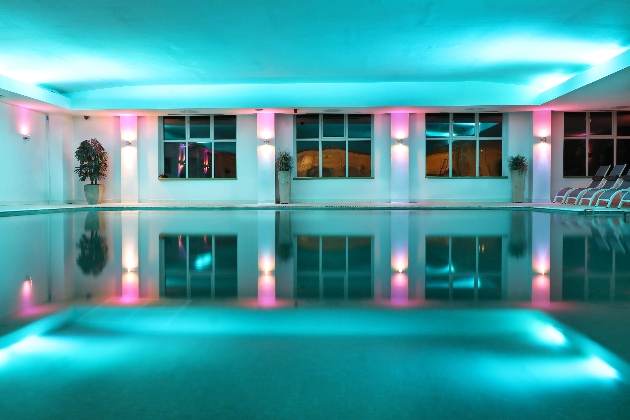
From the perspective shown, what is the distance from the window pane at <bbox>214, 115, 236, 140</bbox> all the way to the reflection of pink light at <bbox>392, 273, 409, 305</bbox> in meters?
13.7

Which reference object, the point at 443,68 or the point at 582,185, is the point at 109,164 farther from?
the point at 582,185

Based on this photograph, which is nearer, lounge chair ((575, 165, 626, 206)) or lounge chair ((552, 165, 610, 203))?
lounge chair ((575, 165, 626, 206))

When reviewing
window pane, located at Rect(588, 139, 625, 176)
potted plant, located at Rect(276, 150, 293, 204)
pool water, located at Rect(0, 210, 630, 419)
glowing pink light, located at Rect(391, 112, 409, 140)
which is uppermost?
glowing pink light, located at Rect(391, 112, 409, 140)

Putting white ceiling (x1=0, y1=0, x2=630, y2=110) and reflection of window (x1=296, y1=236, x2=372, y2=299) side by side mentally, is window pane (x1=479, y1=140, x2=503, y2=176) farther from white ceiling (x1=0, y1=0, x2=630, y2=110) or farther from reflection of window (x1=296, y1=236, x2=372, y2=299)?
reflection of window (x1=296, y1=236, x2=372, y2=299)

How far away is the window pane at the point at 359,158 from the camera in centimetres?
1691

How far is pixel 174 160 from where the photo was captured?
1719 cm

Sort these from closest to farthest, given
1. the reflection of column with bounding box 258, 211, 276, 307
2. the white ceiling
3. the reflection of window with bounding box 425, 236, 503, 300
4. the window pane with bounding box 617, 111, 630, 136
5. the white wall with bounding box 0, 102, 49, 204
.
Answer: the reflection of column with bounding box 258, 211, 276, 307, the reflection of window with bounding box 425, 236, 503, 300, the white ceiling, the white wall with bounding box 0, 102, 49, 204, the window pane with bounding box 617, 111, 630, 136

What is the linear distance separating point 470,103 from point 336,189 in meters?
4.62

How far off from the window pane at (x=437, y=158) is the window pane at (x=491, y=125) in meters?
1.19

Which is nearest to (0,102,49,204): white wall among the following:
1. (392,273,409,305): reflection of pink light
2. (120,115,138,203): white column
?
(120,115,138,203): white column

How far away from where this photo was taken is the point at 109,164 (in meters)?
16.8

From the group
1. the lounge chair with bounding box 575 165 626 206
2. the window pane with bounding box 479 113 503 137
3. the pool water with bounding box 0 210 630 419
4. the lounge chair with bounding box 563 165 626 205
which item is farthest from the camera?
the window pane with bounding box 479 113 503 137

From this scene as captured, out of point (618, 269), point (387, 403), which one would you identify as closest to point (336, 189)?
point (618, 269)

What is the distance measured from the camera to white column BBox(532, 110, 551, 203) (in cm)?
1592
